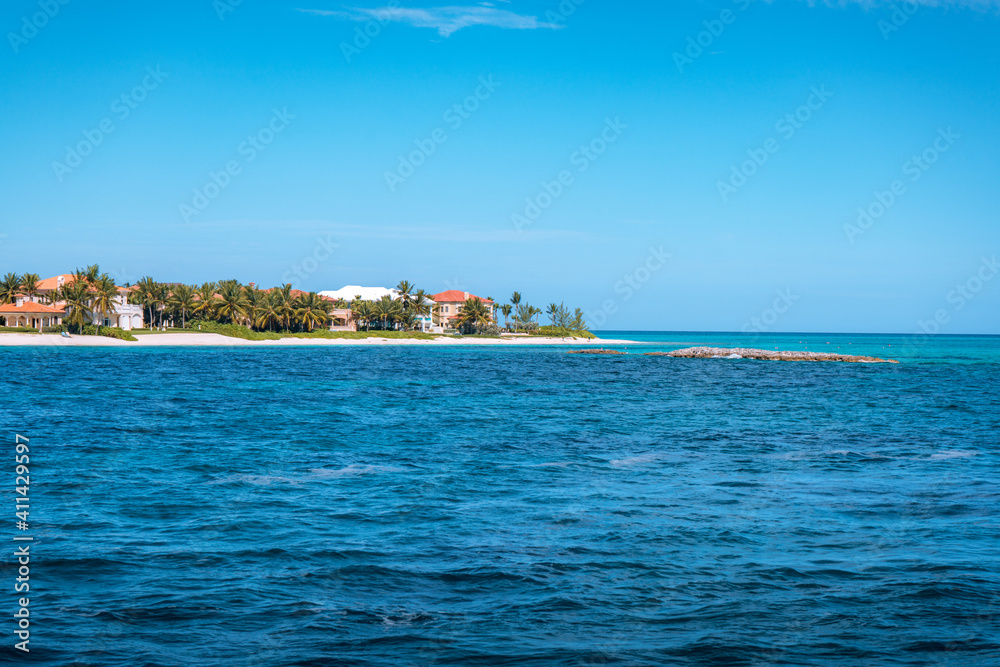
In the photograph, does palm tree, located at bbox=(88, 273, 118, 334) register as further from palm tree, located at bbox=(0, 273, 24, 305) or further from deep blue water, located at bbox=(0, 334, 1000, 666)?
deep blue water, located at bbox=(0, 334, 1000, 666)

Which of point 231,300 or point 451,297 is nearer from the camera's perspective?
point 231,300

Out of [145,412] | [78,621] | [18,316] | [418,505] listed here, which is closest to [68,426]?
[145,412]

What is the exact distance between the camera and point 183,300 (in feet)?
381

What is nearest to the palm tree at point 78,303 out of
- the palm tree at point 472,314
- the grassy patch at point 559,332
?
the palm tree at point 472,314

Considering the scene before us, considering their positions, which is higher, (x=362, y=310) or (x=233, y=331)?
(x=362, y=310)

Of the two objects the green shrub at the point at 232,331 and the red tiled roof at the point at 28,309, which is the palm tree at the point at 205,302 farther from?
the red tiled roof at the point at 28,309

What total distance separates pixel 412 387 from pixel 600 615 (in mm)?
→ 35027

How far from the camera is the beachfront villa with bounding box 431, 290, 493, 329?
518ft

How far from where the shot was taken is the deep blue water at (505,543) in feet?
26.6

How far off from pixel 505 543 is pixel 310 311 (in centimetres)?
11705

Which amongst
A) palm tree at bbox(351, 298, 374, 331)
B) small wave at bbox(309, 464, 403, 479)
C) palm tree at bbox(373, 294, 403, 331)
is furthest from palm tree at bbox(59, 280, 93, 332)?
small wave at bbox(309, 464, 403, 479)

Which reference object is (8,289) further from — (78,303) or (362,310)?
(362,310)

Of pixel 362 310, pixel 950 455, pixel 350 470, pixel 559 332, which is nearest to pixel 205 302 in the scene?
pixel 362 310

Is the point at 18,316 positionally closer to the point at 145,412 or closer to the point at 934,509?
the point at 145,412
